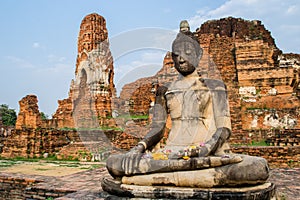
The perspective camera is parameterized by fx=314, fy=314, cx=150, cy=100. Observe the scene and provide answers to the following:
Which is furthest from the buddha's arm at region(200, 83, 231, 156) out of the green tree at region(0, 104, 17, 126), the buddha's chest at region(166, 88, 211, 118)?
the green tree at region(0, 104, 17, 126)

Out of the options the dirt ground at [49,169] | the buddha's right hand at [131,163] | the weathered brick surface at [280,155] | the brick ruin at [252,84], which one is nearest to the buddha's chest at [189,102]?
the buddha's right hand at [131,163]

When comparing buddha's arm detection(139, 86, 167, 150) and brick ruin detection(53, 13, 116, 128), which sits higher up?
brick ruin detection(53, 13, 116, 128)

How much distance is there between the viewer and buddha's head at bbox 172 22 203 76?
13.2ft

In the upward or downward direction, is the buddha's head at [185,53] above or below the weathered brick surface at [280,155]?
above

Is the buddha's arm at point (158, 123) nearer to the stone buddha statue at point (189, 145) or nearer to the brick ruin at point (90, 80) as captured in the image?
the stone buddha statue at point (189, 145)

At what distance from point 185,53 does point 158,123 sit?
100cm

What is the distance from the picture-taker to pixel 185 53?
4.02m

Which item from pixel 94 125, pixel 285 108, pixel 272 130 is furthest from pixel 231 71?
pixel 94 125

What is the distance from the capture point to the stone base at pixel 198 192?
3.12m

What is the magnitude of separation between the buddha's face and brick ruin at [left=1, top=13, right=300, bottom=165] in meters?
5.91

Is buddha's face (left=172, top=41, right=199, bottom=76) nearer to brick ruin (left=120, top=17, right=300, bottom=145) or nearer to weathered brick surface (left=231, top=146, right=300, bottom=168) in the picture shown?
brick ruin (left=120, top=17, right=300, bottom=145)

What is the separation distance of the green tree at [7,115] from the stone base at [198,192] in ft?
135

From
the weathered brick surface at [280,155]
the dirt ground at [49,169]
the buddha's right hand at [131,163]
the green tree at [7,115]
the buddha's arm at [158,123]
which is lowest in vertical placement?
the dirt ground at [49,169]

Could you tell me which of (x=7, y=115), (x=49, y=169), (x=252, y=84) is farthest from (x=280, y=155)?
(x=7, y=115)
